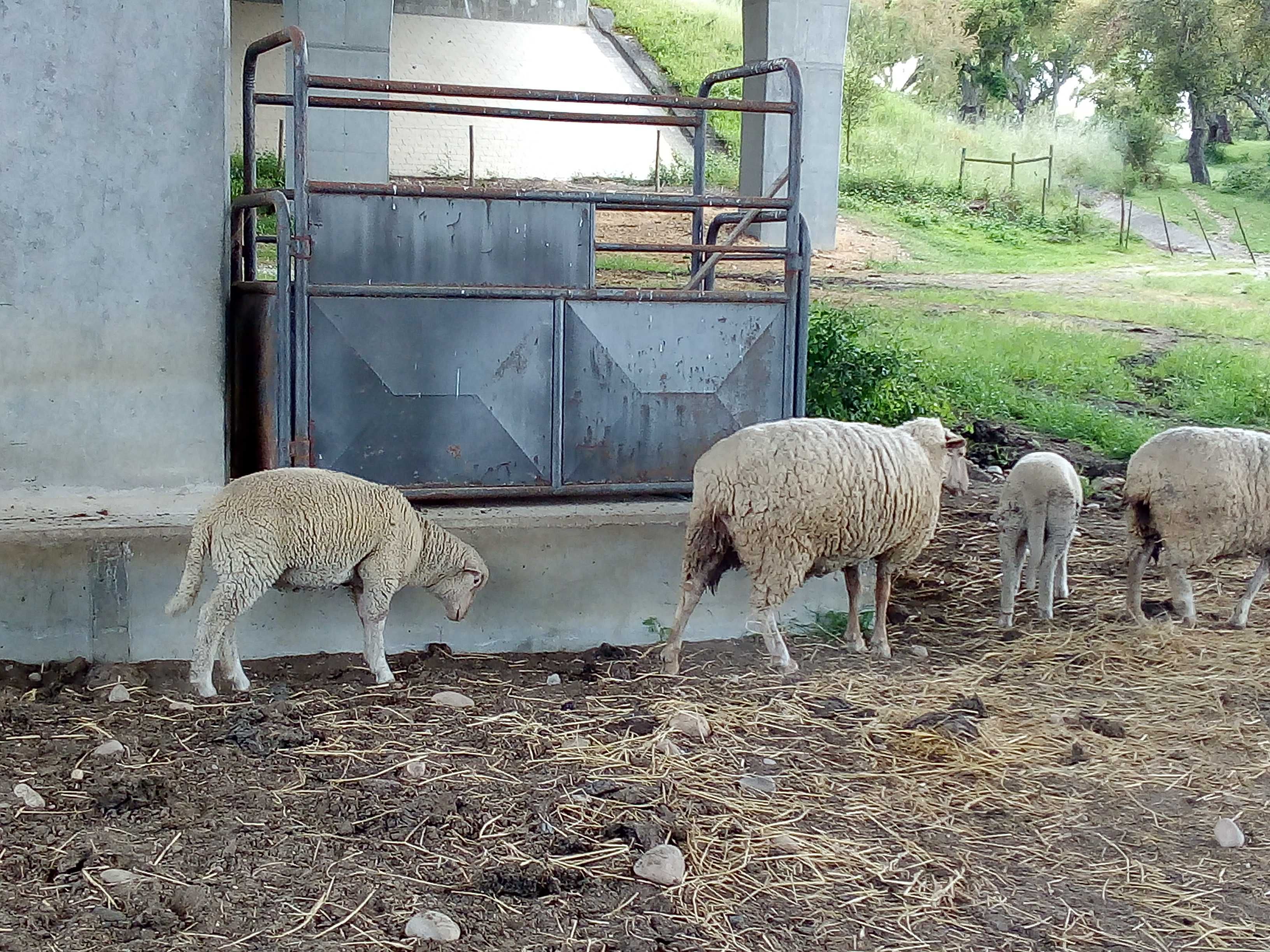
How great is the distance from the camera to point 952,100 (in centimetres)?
4456

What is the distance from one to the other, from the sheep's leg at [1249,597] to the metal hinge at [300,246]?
4999mm

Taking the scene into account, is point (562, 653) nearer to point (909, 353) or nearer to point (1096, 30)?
→ point (909, 353)

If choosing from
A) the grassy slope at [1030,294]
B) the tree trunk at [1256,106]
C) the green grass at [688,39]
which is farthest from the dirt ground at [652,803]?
the tree trunk at [1256,106]

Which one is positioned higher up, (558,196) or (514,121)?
(514,121)

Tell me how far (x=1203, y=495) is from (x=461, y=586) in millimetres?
3659

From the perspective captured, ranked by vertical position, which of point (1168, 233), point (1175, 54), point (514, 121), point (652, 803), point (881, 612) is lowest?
point (652, 803)

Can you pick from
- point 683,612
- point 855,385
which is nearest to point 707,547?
point 683,612

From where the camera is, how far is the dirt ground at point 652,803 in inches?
142

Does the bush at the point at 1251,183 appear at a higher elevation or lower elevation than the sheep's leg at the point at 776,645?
higher

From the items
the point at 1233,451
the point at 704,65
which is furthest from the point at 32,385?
the point at 704,65

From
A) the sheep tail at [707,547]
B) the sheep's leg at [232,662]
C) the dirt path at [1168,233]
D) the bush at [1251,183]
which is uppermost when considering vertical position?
the bush at [1251,183]

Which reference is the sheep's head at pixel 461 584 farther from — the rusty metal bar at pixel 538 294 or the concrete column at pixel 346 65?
the concrete column at pixel 346 65

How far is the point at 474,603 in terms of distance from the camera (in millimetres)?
6020

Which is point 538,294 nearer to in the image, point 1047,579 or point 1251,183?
point 1047,579
